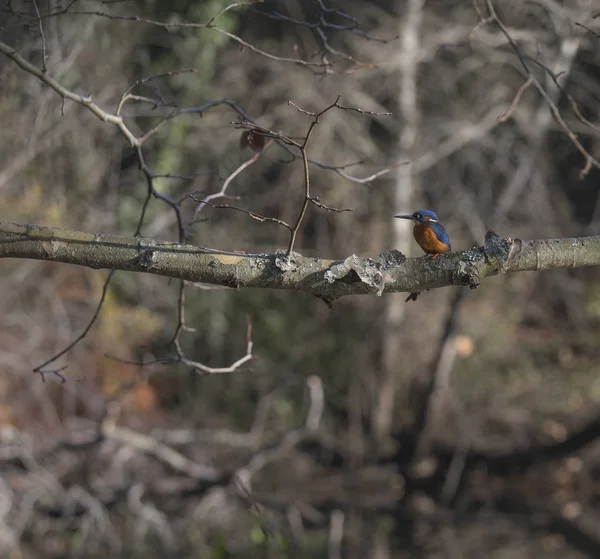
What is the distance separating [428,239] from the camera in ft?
9.26

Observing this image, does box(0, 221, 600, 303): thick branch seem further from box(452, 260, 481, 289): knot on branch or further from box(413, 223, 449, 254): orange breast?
box(413, 223, 449, 254): orange breast

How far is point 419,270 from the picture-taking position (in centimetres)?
208

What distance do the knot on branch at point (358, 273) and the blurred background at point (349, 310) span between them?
5245 mm

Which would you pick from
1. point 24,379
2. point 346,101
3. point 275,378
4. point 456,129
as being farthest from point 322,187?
point 24,379

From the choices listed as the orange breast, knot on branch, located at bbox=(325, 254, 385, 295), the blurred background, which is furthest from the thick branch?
the blurred background

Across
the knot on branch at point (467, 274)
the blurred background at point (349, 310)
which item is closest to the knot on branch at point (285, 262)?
the knot on branch at point (467, 274)

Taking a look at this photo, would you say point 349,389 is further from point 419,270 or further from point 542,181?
point 419,270

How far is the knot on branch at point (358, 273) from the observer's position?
201 cm

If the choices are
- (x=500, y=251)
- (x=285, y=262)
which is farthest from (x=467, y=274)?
(x=285, y=262)

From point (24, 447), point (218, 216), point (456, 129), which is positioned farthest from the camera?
point (218, 216)

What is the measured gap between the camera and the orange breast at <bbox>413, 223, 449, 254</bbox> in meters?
2.82

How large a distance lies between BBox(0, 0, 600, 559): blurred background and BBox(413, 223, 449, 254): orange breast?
4.66 m

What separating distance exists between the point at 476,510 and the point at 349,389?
1925 millimetres

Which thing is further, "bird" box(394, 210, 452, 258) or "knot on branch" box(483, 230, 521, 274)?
"bird" box(394, 210, 452, 258)
